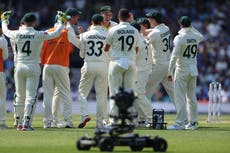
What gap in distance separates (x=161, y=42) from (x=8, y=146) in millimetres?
6087

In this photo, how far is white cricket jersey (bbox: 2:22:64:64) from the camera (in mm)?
18875

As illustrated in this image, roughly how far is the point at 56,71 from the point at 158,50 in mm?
2449

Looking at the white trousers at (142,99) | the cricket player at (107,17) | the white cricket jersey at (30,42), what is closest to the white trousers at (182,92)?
the white trousers at (142,99)

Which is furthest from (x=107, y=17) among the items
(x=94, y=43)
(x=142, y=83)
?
(x=142, y=83)

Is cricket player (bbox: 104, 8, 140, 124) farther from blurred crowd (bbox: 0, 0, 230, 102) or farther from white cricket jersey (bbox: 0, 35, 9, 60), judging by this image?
blurred crowd (bbox: 0, 0, 230, 102)

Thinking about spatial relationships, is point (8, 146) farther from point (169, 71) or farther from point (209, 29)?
point (209, 29)

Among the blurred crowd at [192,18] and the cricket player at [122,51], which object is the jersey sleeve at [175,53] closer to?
the cricket player at [122,51]

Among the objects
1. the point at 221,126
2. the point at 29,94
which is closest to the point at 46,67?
the point at 29,94

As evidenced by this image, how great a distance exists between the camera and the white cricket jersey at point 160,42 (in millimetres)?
20484

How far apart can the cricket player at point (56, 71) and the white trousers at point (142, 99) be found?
1568 mm

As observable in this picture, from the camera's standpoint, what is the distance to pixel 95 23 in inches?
784

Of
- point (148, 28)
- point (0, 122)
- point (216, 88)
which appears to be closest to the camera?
point (0, 122)

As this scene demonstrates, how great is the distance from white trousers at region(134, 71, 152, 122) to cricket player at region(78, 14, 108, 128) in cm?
89

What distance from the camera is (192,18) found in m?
36.4
